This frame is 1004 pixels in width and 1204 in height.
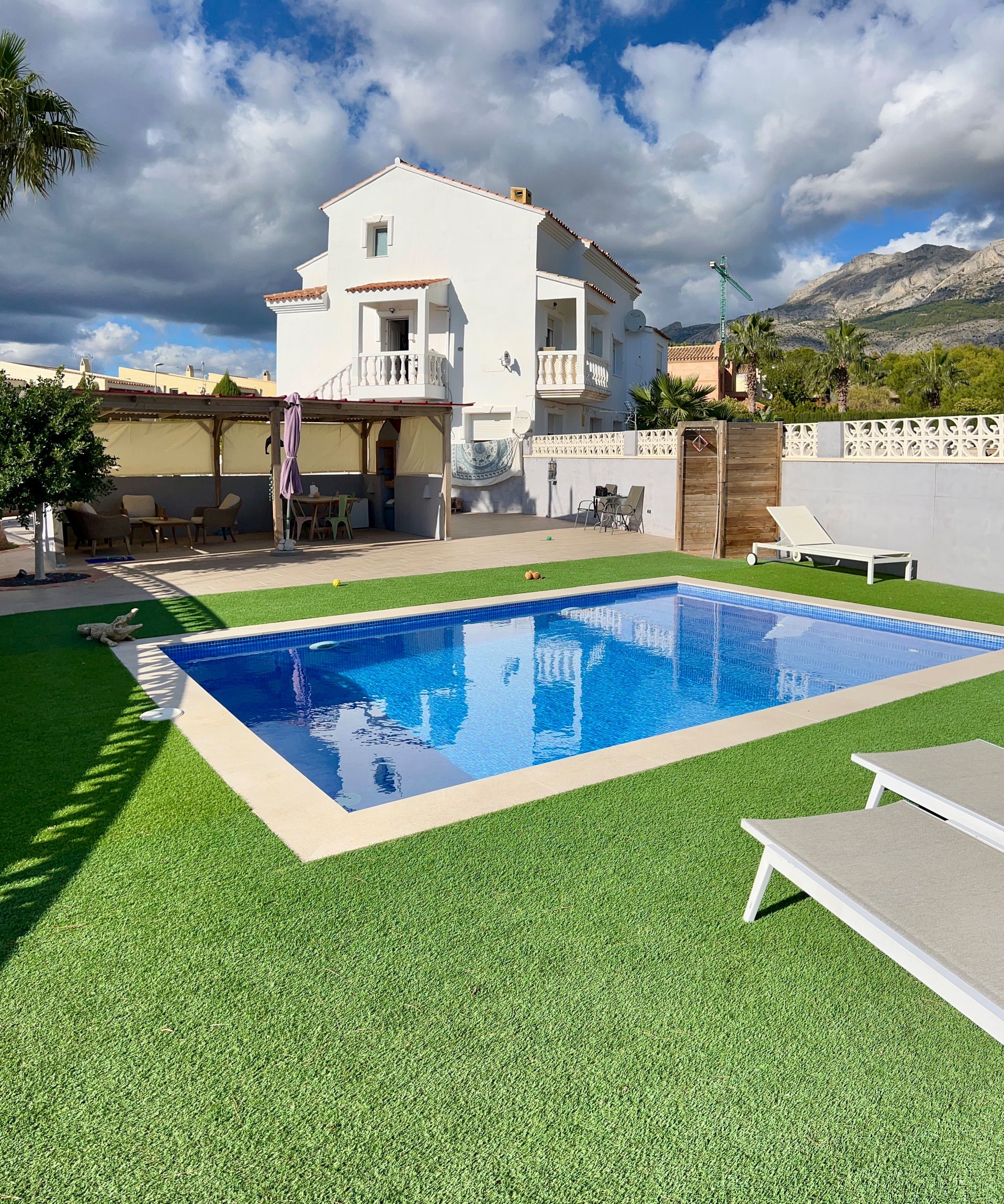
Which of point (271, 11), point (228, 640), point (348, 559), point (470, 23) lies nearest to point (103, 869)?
point (228, 640)

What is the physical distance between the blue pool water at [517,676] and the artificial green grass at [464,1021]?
174cm

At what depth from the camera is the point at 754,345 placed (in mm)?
49438

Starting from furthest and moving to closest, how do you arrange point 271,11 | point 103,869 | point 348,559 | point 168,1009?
point 271,11 → point 348,559 → point 103,869 → point 168,1009

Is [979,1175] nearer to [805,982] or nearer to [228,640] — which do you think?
[805,982]

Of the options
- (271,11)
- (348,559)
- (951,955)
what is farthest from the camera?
(271,11)

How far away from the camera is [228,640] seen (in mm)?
8852

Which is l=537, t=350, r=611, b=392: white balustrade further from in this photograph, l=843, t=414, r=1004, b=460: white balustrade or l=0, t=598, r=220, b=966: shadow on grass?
l=0, t=598, r=220, b=966: shadow on grass

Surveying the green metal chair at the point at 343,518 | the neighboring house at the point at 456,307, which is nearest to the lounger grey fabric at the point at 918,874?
the green metal chair at the point at 343,518

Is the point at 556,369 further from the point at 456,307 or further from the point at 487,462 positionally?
the point at 456,307

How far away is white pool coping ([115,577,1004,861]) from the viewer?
4.40 metres

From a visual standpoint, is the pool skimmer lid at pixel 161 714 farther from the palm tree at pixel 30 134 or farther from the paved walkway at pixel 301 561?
the palm tree at pixel 30 134

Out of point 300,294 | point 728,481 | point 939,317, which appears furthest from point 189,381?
point 939,317

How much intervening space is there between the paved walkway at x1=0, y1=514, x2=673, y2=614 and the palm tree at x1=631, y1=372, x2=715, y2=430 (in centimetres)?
788

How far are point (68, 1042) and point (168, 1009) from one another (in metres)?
0.31
